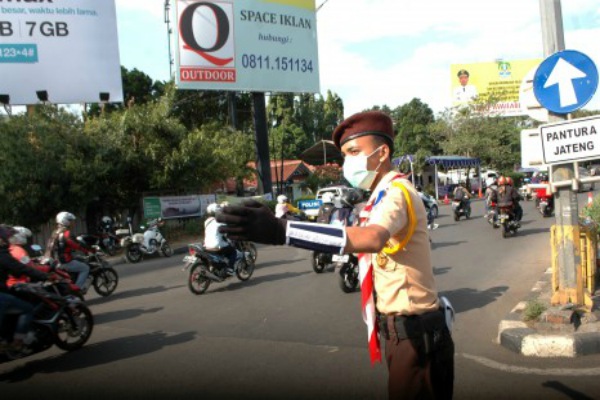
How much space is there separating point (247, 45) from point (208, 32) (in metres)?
1.88

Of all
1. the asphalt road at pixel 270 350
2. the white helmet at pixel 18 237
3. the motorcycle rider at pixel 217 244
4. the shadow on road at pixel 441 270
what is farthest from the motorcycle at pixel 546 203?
the white helmet at pixel 18 237

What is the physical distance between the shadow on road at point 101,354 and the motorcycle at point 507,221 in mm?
9499

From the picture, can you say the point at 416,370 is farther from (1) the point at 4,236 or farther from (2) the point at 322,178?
(2) the point at 322,178

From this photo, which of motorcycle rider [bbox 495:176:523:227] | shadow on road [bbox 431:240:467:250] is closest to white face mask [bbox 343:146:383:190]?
shadow on road [bbox 431:240:467:250]

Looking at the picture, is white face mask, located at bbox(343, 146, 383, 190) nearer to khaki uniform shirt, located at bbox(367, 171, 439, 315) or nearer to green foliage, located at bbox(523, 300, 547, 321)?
khaki uniform shirt, located at bbox(367, 171, 439, 315)

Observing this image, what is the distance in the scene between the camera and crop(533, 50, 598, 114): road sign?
16.7ft

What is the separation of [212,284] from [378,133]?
7.59 meters

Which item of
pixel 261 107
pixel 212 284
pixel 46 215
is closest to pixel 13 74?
pixel 46 215

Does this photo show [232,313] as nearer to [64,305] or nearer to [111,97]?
[64,305]

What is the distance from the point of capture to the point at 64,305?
5641 millimetres

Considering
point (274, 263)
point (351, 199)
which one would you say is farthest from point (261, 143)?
point (351, 199)

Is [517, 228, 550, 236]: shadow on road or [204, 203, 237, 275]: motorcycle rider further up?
[204, 203, 237, 275]: motorcycle rider

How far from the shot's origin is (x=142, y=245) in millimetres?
13953

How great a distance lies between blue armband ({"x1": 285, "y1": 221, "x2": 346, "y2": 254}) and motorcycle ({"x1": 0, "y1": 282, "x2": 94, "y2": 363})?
4.33 metres
